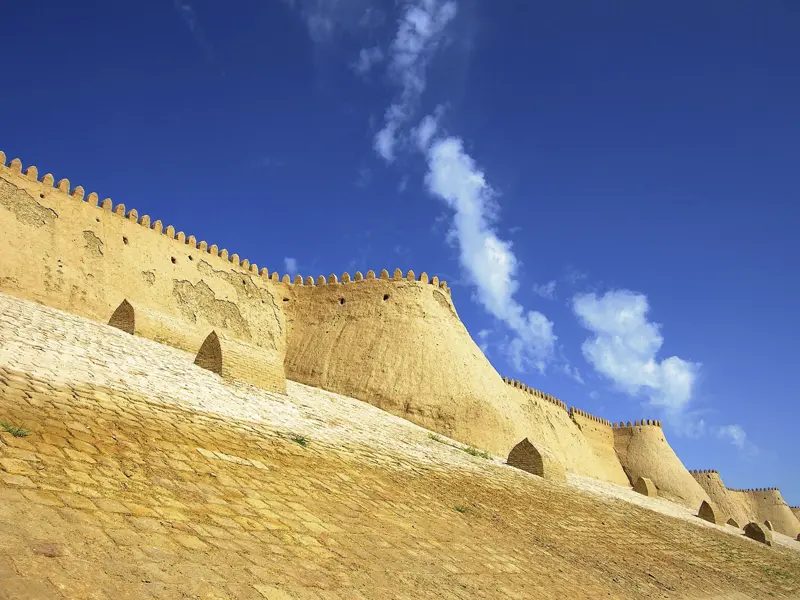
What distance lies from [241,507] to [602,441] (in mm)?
40343

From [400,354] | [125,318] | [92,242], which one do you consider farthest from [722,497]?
[92,242]

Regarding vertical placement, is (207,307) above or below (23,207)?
below

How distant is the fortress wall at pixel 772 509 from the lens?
49.2 meters

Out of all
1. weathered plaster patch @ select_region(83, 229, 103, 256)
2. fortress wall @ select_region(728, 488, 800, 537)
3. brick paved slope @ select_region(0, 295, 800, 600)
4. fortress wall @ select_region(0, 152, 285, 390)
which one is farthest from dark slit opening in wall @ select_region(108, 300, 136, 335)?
fortress wall @ select_region(728, 488, 800, 537)

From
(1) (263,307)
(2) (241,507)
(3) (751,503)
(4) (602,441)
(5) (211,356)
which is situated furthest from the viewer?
(3) (751,503)

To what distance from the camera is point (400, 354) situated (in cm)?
2353

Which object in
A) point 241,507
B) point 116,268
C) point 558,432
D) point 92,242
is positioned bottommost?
point 241,507

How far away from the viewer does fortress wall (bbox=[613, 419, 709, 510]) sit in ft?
129

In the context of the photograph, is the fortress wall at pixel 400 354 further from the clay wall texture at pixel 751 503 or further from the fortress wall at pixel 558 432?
the clay wall texture at pixel 751 503

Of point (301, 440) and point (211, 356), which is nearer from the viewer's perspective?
point (301, 440)

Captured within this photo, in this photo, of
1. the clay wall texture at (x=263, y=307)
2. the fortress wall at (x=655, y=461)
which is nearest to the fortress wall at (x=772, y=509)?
the fortress wall at (x=655, y=461)

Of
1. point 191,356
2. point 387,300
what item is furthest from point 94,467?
point 387,300

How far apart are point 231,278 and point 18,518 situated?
21473 mm

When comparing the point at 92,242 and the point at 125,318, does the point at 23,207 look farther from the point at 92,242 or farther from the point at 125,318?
the point at 125,318
